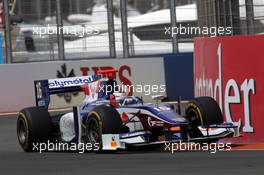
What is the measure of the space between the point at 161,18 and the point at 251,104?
10.4m

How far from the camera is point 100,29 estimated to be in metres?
20.4

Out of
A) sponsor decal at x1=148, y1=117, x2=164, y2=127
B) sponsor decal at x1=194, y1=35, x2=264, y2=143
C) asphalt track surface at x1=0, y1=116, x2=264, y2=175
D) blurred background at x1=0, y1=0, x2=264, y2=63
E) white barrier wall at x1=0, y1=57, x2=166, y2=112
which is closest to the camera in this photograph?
asphalt track surface at x1=0, y1=116, x2=264, y2=175

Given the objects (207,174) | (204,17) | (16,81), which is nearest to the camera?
(207,174)

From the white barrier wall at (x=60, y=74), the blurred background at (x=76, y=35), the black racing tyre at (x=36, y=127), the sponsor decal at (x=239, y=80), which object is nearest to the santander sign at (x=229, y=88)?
the sponsor decal at (x=239, y=80)

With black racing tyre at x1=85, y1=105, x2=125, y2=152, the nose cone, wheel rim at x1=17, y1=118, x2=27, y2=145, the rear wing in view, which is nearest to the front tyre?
the nose cone

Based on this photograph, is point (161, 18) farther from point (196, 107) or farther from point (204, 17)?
point (196, 107)

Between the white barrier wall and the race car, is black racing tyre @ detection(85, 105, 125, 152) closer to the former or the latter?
the race car

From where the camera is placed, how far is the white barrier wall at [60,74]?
19266 mm

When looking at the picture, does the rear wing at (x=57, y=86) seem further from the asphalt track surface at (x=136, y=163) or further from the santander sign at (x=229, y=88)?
the santander sign at (x=229, y=88)

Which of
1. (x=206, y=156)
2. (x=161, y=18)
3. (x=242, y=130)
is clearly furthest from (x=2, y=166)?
(x=161, y=18)

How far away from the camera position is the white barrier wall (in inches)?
758

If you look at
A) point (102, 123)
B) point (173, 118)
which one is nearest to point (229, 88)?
point (173, 118)

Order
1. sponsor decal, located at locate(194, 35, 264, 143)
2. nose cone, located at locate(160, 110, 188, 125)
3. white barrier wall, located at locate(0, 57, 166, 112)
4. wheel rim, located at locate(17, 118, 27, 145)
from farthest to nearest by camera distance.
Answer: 1. white barrier wall, located at locate(0, 57, 166, 112)
2. wheel rim, located at locate(17, 118, 27, 145)
3. sponsor decal, located at locate(194, 35, 264, 143)
4. nose cone, located at locate(160, 110, 188, 125)

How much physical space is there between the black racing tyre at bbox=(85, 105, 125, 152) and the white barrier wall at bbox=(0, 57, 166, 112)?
26.1ft
